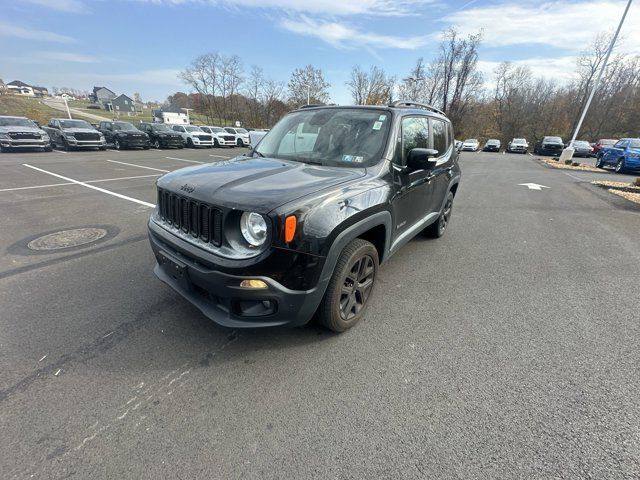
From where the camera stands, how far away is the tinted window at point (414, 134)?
10.6 ft

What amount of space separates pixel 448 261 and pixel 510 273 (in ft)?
2.50

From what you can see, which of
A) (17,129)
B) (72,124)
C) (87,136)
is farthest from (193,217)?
(72,124)

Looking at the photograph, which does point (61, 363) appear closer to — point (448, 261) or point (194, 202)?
point (194, 202)

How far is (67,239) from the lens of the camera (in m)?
4.67

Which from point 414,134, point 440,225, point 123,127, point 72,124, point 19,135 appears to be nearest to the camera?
point 414,134

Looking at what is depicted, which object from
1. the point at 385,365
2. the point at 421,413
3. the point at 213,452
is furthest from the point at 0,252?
the point at 421,413

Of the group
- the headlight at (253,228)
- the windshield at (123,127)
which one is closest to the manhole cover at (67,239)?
the headlight at (253,228)

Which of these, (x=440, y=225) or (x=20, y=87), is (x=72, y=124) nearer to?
(x=440, y=225)

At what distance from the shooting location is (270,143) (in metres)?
3.71

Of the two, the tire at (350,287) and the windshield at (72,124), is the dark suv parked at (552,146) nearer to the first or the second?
the tire at (350,287)

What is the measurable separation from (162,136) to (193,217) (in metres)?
21.8

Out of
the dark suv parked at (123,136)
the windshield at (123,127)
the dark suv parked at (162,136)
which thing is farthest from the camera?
the dark suv parked at (162,136)

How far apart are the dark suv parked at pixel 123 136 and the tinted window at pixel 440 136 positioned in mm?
20107

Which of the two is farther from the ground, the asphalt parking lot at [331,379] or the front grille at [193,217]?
the front grille at [193,217]
